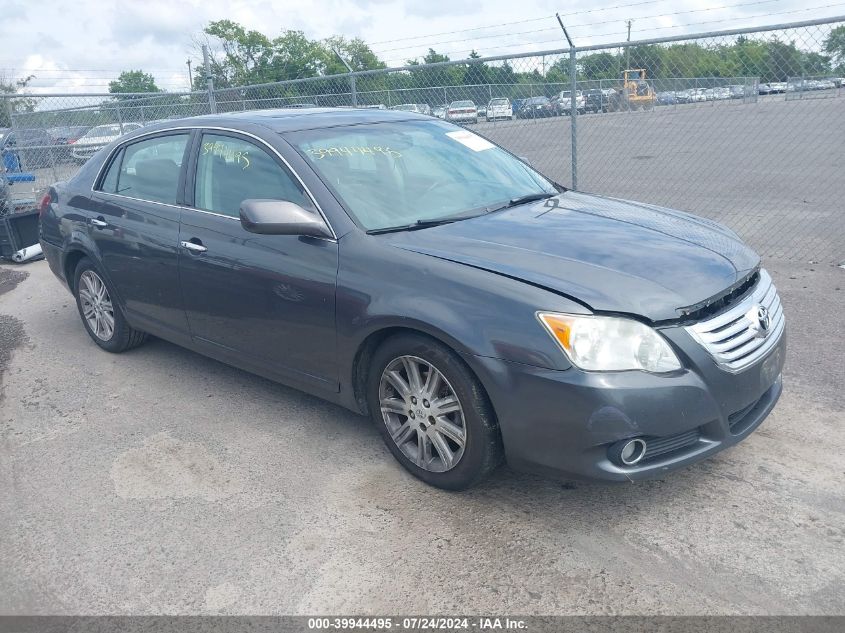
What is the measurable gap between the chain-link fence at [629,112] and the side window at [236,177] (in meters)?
4.29

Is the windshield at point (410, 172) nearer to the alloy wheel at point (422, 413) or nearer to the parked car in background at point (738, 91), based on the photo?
the alloy wheel at point (422, 413)

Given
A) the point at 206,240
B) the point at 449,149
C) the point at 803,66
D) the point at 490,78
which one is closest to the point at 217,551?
the point at 206,240

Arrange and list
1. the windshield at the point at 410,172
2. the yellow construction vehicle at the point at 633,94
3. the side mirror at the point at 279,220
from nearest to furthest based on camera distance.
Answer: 1. the side mirror at the point at 279,220
2. the windshield at the point at 410,172
3. the yellow construction vehicle at the point at 633,94

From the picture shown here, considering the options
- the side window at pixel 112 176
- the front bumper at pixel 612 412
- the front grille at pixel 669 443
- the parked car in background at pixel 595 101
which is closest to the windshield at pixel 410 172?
the front bumper at pixel 612 412

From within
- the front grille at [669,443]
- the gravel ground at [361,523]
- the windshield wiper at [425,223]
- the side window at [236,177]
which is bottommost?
the gravel ground at [361,523]

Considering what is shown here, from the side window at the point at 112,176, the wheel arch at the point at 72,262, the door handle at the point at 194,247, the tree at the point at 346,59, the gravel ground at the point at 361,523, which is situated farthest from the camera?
the tree at the point at 346,59

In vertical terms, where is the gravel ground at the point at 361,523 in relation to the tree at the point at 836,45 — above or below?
below

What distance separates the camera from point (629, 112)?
9.66 m

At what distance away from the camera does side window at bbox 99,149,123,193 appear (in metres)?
5.41

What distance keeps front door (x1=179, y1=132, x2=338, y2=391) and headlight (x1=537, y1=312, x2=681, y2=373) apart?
122cm

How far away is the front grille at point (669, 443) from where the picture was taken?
10.2 ft

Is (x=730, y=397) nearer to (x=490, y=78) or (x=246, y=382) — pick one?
(x=246, y=382)

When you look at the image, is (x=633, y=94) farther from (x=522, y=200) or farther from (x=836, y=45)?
(x=522, y=200)

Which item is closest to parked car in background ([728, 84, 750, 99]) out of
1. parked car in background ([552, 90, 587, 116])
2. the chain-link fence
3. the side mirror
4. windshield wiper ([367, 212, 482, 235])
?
the chain-link fence
